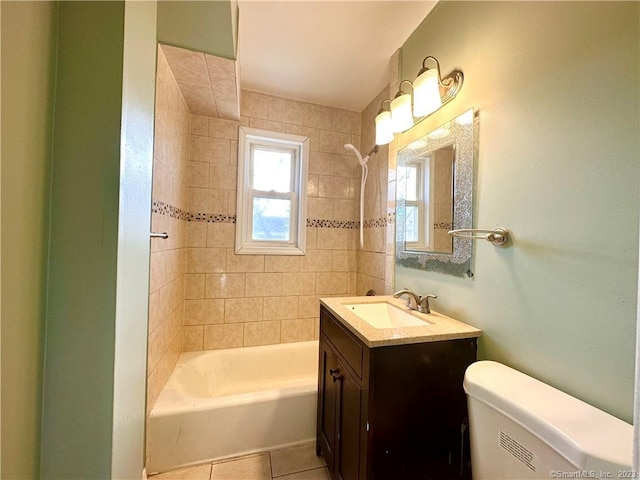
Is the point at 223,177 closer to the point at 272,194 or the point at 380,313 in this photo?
the point at 272,194

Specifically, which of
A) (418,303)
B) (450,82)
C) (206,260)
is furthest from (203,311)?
(450,82)

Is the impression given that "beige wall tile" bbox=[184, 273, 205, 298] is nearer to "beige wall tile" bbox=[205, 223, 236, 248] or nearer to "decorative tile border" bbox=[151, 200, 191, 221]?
"beige wall tile" bbox=[205, 223, 236, 248]

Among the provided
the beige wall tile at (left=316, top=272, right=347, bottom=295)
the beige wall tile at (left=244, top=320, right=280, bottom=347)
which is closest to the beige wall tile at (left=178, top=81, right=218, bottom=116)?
the beige wall tile at (left=316, top=272, right=347, bottom=295)

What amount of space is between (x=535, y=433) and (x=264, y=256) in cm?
193

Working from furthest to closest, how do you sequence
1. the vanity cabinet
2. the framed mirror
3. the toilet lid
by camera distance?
the framed mirror, the vanity cabinet, the toilet lid

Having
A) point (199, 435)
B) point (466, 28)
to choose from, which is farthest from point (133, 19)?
point (199, 435)

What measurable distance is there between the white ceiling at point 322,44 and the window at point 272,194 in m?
0.41

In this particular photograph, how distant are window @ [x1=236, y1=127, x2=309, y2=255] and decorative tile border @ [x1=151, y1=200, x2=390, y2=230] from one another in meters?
0.11

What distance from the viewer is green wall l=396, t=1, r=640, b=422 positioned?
26.3 inches

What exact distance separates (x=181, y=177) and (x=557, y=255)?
2.09m

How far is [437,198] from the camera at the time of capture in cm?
136

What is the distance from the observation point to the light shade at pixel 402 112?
141 centimetres

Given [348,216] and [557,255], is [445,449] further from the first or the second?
[348,216]

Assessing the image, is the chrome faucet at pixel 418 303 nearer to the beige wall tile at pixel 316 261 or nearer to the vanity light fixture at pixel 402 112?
the vanity light fixture at pixel 402 112
